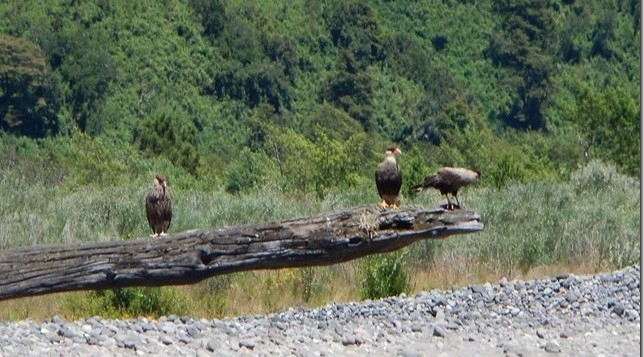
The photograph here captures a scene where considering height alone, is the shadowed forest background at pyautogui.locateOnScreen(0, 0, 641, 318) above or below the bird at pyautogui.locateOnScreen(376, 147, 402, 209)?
below

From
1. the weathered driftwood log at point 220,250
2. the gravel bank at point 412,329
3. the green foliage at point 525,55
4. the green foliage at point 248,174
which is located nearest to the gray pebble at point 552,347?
the gravel bank at point 412,329

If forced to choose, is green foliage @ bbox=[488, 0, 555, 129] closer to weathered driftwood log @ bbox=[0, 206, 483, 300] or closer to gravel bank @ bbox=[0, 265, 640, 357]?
gravel bank @ bbox=[0, 265, 640, 357]

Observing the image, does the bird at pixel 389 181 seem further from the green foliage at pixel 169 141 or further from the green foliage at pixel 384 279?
the green foliage at pixel 169 141

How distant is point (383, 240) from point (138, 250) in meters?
2.00

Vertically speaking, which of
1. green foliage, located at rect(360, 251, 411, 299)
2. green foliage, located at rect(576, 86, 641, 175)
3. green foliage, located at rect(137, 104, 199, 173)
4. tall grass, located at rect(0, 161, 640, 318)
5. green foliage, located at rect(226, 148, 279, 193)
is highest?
green foliage, located at rect(360, 251, 411, 299)

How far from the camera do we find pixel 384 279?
13.8 meters

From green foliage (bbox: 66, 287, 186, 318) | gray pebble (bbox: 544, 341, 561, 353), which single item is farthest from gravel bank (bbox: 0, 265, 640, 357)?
green foliage (bbox: 66, 287, 186, 318)

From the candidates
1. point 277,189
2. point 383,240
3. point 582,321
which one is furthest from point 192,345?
point 277,189

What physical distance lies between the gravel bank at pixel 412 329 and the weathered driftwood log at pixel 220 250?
38 centimetres

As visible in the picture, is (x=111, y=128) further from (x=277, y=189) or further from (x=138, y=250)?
(x=138, y=250)

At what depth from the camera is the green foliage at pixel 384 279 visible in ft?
45.0

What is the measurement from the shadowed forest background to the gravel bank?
4.57ft

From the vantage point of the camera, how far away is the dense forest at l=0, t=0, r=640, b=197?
49.4 meters

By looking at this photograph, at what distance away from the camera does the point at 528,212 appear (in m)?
18.9
